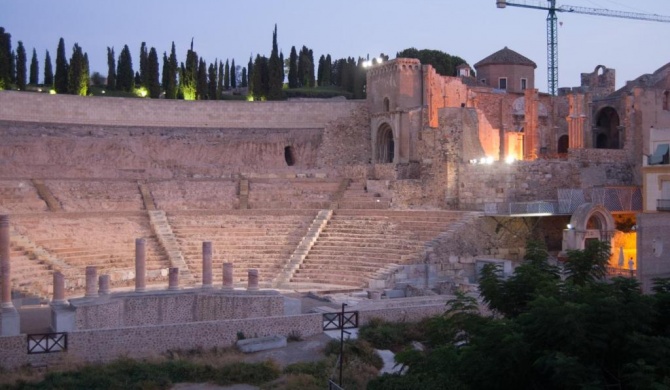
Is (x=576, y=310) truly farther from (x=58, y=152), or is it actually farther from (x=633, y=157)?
(x=58, y=152)

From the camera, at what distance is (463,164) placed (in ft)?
116

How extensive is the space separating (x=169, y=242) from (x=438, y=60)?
3858 centimetres

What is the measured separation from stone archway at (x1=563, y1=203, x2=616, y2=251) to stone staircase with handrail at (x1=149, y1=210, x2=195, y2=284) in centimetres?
1435

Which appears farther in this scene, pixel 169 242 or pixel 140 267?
pixel 169 242

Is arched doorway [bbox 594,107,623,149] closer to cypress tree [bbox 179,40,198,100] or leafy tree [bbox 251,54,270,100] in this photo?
leafy tree [bbox 251,54,270,100]

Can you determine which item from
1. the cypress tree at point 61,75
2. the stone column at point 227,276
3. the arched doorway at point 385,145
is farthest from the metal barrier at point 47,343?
the cypress tree at point 61,75

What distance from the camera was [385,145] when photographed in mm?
44188

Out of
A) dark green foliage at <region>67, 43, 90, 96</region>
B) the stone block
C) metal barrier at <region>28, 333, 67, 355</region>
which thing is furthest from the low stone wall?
dark green foliage at <region>67, 43, 90, 96</region>

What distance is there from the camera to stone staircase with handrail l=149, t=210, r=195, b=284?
2997 centimetres

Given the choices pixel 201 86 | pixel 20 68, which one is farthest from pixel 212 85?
pixel 20 68

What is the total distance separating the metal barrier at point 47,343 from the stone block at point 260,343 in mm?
4309

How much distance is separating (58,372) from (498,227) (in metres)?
18.9

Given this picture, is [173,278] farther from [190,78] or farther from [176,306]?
[190,78]

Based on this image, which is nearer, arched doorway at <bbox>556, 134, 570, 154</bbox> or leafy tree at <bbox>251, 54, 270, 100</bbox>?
arched doorway at <bbox>556, 134, 570, 154</bbox>
